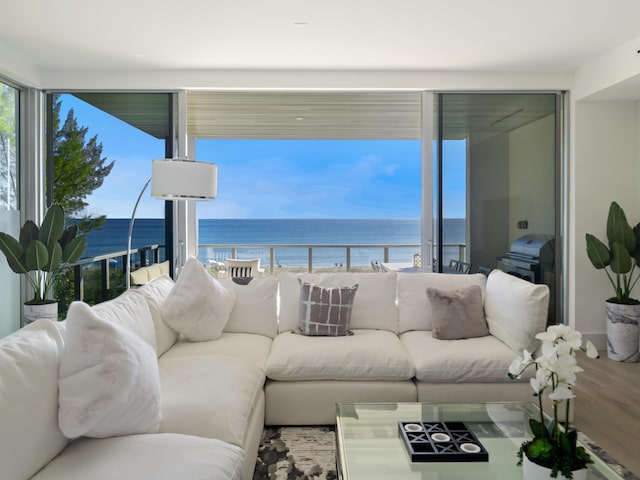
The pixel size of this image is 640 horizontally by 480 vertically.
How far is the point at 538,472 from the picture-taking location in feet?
5.30

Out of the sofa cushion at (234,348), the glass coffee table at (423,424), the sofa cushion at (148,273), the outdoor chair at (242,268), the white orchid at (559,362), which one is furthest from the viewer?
the outdoor chair at (242,268)

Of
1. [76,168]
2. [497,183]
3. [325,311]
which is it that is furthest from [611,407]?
[76,168]

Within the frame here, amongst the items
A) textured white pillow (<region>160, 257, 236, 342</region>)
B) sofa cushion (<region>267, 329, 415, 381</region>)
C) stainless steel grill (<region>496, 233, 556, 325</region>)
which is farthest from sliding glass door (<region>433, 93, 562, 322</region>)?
textured white pillow (<region>160, 257, 236, 342</region>)

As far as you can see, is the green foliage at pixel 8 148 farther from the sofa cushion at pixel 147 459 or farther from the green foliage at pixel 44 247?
the sofa cushion at pixel 147 459

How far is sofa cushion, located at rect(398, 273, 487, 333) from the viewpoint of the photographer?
3605mm

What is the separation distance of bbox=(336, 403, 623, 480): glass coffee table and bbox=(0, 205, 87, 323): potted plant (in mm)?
3027

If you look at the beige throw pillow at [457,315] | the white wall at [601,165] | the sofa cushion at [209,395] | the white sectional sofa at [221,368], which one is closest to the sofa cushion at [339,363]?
the white sectional sofa at [221,368]

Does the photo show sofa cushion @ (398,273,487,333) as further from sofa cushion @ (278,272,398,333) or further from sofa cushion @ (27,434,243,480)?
sofa cushion @ (27,434,243,480)

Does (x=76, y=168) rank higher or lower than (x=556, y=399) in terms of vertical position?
higher

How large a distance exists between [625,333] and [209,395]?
153 inches

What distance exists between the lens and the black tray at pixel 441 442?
73.6 inches

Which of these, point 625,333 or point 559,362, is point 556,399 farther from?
point 625,333

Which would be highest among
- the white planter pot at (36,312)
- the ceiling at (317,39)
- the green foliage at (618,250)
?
the ceiling at (317,39)

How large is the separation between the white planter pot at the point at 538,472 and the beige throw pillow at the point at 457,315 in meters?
1.60
